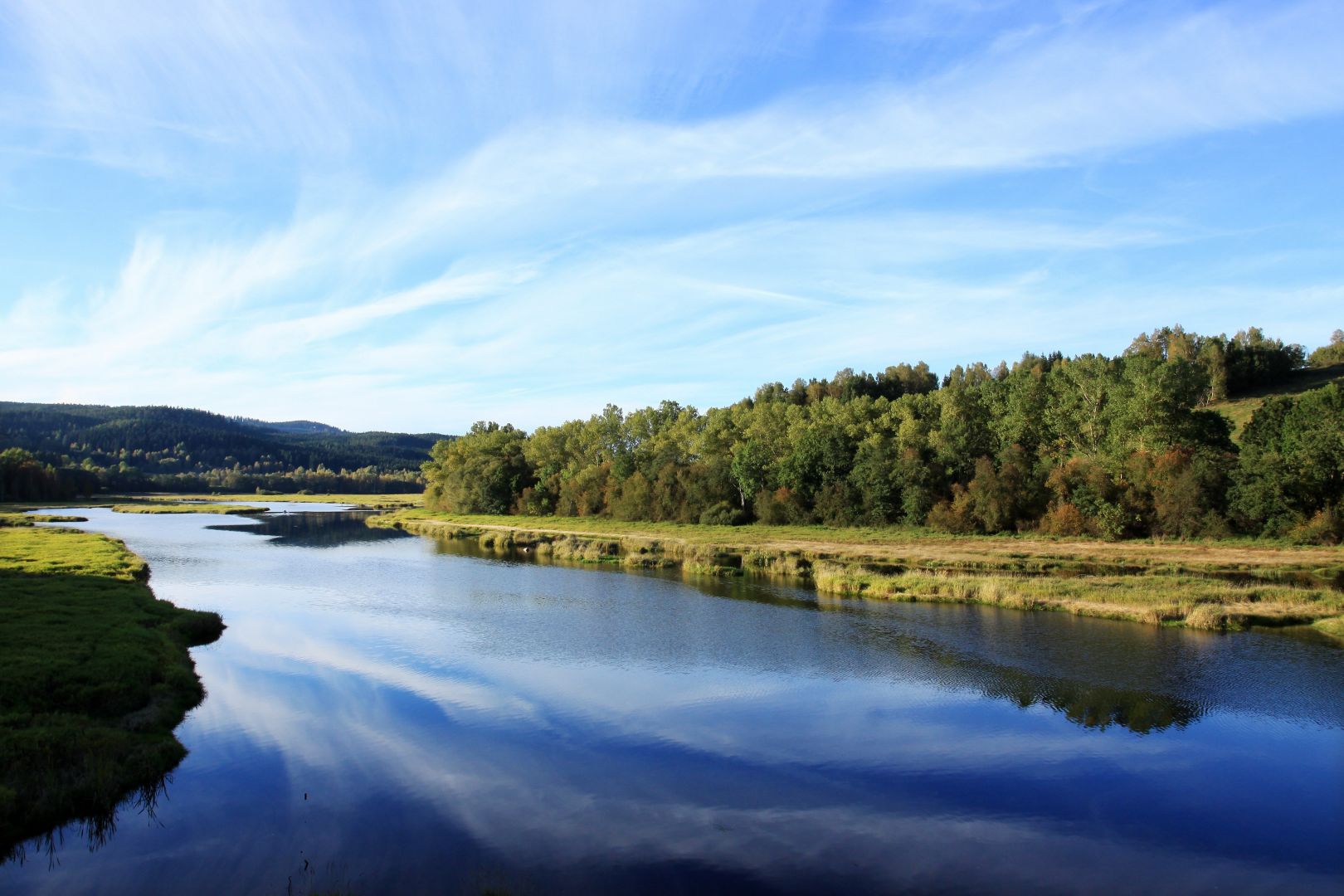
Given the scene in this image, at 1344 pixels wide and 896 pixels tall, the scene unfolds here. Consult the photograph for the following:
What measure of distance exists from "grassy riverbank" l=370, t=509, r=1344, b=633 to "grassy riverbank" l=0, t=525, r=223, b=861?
29.1m

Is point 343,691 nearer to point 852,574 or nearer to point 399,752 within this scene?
point 399,752

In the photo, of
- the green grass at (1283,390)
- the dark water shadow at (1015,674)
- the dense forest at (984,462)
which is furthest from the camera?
the green grass at (1283,390)

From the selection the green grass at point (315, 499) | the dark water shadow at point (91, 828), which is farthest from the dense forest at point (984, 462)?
the dark water shadow at point (91, 828)

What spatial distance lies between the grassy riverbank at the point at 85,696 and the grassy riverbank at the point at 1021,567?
29.1 metres

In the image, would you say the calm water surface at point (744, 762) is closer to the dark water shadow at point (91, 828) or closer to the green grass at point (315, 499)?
the dark water shadow at point (91, 828)

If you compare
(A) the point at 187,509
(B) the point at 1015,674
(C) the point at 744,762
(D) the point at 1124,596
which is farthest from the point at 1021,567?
(A) the point at 187,509

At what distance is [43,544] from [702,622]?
145ft

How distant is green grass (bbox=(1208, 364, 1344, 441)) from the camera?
104 meters

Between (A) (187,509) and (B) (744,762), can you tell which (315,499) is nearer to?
(A) (187,509)

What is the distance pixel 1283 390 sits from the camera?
112m

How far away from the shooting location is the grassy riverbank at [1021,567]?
33312mm

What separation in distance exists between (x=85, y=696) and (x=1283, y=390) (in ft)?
444

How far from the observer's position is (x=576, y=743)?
754 inches

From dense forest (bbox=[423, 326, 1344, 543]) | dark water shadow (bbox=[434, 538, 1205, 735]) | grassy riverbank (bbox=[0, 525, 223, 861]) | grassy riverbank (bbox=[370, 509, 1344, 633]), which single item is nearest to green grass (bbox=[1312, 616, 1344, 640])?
grassy riverbank (bbox=[370, 509, 1344, 633])
